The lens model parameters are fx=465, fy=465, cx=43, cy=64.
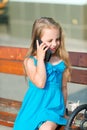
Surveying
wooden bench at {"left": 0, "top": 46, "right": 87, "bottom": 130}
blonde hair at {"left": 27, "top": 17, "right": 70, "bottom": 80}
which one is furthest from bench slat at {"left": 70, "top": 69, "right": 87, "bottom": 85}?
blonde hair at {"left": 27, "top": 17, "right": 70, "bottom": 80}

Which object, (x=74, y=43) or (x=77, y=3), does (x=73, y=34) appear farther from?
(x=77, y=3)

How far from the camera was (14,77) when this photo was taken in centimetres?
752

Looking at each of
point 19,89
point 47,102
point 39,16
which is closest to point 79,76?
point 47,102

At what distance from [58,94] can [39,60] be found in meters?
0.32

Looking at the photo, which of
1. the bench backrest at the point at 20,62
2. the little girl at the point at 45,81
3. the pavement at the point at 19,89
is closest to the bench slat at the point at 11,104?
the bench backrest at the point at 20,62

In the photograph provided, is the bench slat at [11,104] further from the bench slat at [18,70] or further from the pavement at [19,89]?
the pavement at [19,89]

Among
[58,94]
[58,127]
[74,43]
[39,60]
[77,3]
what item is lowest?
[74,43]

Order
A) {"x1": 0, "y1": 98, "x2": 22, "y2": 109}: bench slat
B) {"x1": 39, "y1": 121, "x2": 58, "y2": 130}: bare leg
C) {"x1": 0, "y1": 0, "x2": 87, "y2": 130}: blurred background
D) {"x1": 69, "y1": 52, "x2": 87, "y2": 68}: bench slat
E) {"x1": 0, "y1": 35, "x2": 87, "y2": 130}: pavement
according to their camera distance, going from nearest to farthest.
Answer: {"x1": 39, "y1": 121, "x2": 58, "y2": 130}: bare leg
{"x1": 69, "y1": 52, "x2": 87, "y2": 68}: bench slat
{"x1": 0, "y1": 98, "x2": 22, "y2": 109}: bench slat
{"x1": 0, "y1": 35, "x2": 87, "y2": 130}: pavement
{"x1": 0, "y1": 0, "x2": 87, "y2": 130}: blurred background

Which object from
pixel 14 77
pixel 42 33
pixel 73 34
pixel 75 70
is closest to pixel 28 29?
pixel 73 34

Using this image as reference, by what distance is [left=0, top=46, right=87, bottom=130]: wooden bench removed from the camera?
4.30 m

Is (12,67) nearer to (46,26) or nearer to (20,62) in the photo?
(20,62)

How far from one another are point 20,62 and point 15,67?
74mm

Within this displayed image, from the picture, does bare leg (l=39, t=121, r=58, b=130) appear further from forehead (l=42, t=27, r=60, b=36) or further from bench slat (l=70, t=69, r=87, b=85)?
bench slat (l=70, t=69, r=87, b=85)

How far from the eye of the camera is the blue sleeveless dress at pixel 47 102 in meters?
3.46
